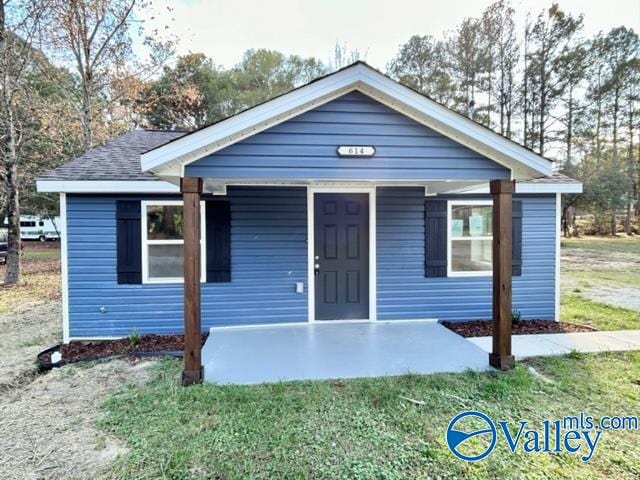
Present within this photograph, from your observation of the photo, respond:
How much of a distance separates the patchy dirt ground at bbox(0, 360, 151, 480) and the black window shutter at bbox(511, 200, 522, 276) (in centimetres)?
577

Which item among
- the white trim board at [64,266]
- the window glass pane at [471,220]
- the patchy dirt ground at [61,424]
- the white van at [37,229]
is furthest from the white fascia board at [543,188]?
the white van at [37,229]

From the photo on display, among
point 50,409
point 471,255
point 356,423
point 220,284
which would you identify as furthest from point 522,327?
point 50,409

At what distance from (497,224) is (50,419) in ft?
15.8

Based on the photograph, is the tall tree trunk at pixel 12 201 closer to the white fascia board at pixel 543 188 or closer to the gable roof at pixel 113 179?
the gable roof at pixel 113 179

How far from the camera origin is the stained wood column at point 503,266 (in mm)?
3986

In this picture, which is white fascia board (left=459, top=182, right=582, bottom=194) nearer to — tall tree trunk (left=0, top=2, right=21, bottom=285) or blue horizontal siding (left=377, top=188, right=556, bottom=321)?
blue horizontal siding (left=377, top=188, right=556, bottom=321)

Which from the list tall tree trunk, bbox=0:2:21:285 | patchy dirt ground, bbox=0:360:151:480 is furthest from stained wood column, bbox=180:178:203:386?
tall tree trunk, bbox=0:2:21:285

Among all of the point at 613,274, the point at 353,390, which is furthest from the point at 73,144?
the point at 613,274

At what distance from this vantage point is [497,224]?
13.1 feet

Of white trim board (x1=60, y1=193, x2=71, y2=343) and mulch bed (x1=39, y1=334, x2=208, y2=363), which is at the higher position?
white trim board (x1=60, y1=193, x2=71, y2=343)

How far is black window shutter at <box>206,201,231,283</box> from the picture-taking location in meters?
5.50

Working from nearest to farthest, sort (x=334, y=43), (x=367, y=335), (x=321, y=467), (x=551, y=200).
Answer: (x=321, y=467) < (x=367, y=335) < (x=551, y=200) < (x=334, y=43)

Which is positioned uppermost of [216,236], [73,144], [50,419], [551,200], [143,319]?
[73,144]

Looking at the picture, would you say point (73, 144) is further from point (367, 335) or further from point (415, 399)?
point (415, 399)
